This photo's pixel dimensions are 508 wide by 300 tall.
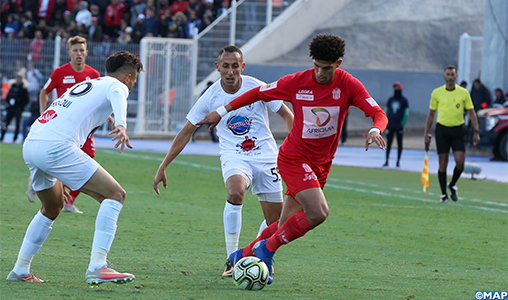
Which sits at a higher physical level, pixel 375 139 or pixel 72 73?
pixel 375 139

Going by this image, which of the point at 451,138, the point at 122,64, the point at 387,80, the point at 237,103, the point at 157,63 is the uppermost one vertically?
the point at 122,64

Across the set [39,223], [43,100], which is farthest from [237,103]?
[43,100]

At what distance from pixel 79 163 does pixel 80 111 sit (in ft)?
1.29

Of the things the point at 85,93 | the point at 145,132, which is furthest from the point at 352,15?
the point at 85,93

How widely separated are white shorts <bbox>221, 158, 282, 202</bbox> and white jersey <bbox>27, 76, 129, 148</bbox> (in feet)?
5.16

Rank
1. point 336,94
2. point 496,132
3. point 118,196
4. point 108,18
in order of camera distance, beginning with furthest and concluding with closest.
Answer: point 108,18, point 496,132, point 336,94, point 118,196

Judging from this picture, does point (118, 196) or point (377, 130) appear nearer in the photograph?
point (118, 196)

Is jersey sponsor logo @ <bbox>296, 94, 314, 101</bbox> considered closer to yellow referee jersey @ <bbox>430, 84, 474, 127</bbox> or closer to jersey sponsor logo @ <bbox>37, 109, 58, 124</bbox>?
jersey sponsor logo @ <bbox>37, 109, 58, 124</bbox>

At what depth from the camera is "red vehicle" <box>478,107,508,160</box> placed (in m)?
22.6

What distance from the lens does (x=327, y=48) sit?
6.14 metres

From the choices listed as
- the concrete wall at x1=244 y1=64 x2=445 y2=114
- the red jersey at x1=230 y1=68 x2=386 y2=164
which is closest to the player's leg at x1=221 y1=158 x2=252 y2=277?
the red jersey at x1=230 y1=68 x2=386 y2=164

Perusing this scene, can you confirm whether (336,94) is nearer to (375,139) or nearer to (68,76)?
(375,139)

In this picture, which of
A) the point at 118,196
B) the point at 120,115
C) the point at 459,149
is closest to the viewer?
the point at 120,115

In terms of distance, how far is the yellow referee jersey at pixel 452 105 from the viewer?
1327cm
